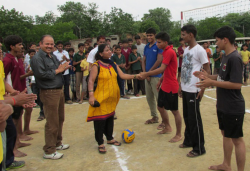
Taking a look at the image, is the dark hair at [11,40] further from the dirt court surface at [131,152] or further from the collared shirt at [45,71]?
the dirt court surface at [131,152]

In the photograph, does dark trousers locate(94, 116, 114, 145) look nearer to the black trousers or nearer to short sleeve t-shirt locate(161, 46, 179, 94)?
short sleeve t-shirt locate(161, 46, 179, 94)

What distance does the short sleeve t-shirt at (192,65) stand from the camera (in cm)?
382

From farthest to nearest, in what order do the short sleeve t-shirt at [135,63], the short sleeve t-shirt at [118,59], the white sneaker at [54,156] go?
the short sleeve t-shirt at [135,63] → the short sleeve t-shirt at [118,59] → the white sneaker at [54,156]

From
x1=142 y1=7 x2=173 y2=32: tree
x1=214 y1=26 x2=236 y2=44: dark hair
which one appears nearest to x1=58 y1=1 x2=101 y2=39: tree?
x1=142 y1=7 x2=173 y2=32: tree

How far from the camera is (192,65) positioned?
3930 mm

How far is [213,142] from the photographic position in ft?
14.6

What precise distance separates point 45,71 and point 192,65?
8.91 ft

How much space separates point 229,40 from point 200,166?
209 cm

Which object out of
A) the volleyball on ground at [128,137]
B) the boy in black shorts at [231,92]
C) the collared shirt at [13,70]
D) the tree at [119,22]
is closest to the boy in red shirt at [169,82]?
the volleyball on ground at [128,137]

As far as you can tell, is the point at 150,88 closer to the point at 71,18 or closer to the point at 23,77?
the point at 23,77

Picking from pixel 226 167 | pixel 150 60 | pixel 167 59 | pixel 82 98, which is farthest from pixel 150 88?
pixel 82 98

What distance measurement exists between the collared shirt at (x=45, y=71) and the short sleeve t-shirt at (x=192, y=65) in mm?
2429

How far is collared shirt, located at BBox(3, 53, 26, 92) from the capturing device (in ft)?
14.2

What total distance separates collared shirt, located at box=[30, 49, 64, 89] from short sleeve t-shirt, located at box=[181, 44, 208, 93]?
7.97 ft
